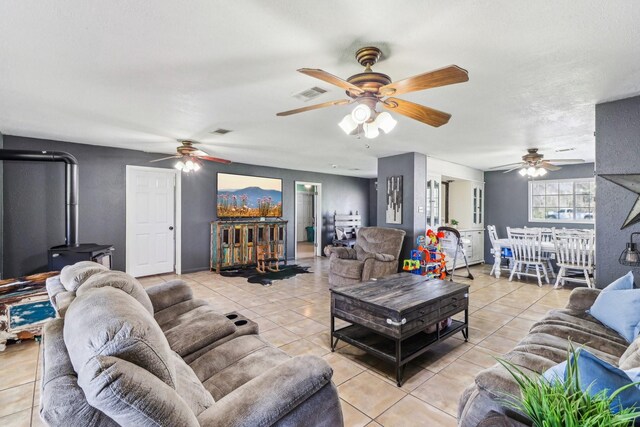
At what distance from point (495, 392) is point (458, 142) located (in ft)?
13.4

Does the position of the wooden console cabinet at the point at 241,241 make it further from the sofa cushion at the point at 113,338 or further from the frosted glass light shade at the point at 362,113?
the sofa cushion at the point at 113,338

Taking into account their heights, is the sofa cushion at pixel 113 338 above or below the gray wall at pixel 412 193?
below

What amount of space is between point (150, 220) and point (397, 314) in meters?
5.13

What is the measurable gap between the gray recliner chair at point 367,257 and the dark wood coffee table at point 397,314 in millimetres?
1456

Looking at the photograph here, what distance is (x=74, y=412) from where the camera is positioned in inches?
32.3

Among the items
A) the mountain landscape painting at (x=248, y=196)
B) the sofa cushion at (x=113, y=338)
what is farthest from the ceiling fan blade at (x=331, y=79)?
the mountain landscape painting at (x=248, y=196)

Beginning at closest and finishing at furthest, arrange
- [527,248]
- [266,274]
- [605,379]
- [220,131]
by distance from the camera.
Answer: [605,379] → [220,131] → [527,248] → [266,274]

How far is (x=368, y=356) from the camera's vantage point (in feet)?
9.14

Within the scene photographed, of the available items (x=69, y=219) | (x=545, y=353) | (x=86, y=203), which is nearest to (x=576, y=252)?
(x=545, y=353)

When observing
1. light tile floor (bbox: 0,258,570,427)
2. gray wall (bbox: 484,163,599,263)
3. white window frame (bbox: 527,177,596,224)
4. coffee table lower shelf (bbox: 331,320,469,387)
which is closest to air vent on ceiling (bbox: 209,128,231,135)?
light tile floor (bbox: 0,258,570,427)

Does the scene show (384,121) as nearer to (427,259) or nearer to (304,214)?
(427,259)

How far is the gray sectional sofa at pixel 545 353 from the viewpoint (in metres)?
1.30

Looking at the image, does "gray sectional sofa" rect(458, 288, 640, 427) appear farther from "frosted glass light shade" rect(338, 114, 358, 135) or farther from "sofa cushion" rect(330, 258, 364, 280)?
"sofa cushion" rect(330, 258, 364, 280)

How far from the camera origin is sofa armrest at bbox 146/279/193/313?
2.31 meters
